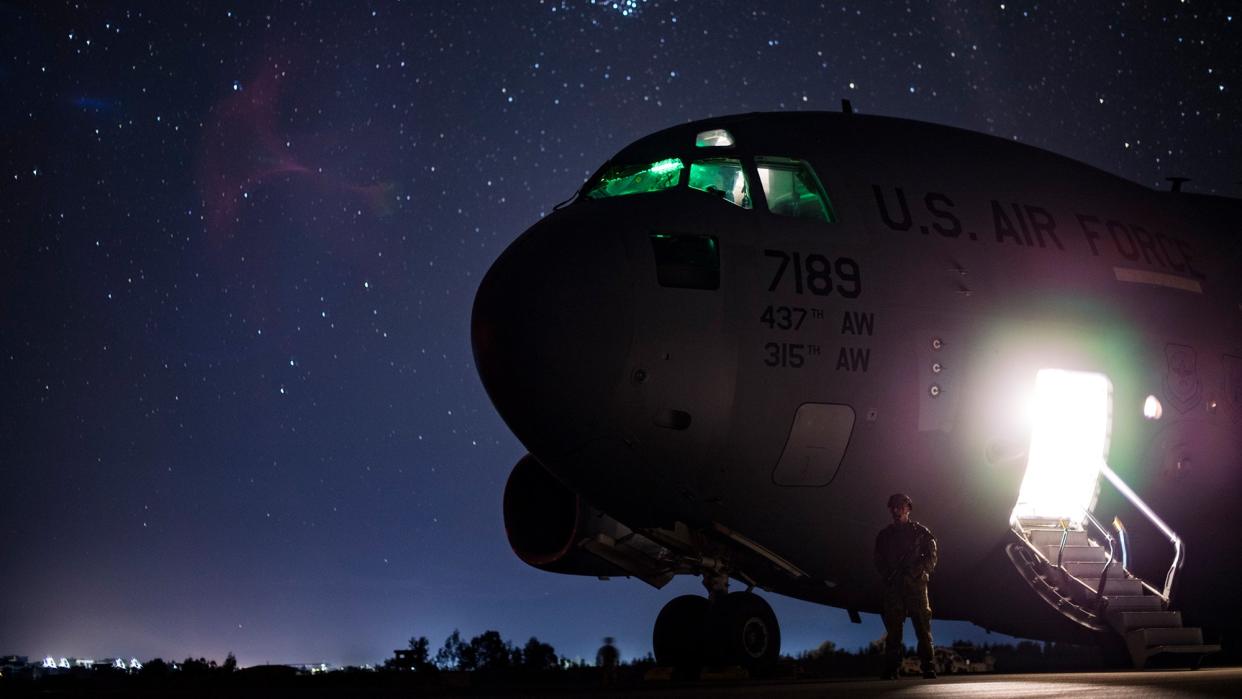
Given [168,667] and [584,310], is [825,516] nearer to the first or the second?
[584,310]

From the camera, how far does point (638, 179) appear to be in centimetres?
1238

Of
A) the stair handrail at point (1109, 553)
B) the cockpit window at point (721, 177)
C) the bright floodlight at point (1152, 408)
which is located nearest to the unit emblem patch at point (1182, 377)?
the bright floodlight at point (1152, 408)

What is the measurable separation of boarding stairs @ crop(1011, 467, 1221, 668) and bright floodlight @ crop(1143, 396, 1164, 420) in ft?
2.43

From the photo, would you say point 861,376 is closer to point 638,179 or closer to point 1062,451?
point 638,179

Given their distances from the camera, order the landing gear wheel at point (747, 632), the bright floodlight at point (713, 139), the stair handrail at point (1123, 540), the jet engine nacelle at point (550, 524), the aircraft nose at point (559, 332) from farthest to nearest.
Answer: the jet engine nacelle at point (550, 524) → the stair handrail at point (1123, 540) → the bright floodlight at point (713, 139) → the landing gear wheel at point (747, 632) → the aircraft nose at point (559, 332)

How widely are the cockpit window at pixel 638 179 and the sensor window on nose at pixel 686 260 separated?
1.09 metres

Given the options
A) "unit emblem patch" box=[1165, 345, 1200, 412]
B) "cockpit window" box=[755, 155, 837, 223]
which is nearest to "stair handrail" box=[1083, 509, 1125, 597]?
"unit emblem patch" box=[1165, 345, 1200, 412]

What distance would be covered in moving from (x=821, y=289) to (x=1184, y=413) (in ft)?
16.7

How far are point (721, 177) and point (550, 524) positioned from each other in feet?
16.0

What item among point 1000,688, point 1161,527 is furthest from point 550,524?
point 1000,688

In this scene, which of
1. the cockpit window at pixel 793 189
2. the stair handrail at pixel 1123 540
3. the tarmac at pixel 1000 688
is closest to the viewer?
the tarmac at pixel 1000 688

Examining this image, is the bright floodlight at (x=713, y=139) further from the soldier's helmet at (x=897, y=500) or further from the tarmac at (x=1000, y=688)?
the tarmac at (x=1000, y=688)

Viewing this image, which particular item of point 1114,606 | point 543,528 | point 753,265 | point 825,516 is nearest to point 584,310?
point 753,265

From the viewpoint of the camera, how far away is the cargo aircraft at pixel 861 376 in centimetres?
1080
